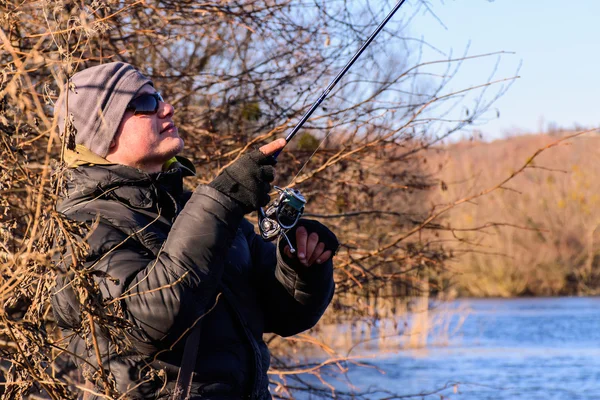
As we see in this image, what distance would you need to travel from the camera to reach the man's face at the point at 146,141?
7.80 feet

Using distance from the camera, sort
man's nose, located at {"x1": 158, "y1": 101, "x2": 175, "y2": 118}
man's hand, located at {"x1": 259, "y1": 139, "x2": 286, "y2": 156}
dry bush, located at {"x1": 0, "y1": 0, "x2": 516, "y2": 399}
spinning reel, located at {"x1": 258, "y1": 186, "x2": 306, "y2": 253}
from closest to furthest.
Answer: man's hand, located at {"x1": 259, "y1": 139, "x2": 286, "y2": 156} → spinning reel, located at {"x1": 258, "y1": 186, "x2": 306, "y2": 253} → man's nose, located at {"x1": 158, "y1": 101, "x2": 175, "y2": 118} → dry bush, located at {"x1": 0, "y1": 0, "x2": 516, "y2": 399}

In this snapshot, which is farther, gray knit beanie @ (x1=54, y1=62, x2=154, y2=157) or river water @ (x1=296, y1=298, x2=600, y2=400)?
river water @ (x1=296, y1=298, x2=600, y2=400)

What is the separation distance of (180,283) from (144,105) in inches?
27.1

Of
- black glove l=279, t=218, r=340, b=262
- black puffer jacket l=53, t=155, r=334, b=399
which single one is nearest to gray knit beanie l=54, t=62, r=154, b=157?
black puffer jacket l=53, t=155, r=334, b=399

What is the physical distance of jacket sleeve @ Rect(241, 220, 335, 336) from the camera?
238 centimetres

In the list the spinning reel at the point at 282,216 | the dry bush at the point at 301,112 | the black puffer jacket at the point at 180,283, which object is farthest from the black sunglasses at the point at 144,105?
the dry bush at the point at 301,112

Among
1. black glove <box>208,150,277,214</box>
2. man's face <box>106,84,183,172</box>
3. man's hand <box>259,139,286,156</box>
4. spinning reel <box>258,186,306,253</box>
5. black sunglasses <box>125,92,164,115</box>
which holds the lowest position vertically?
spinning reel <box>258,186,306,253</box>

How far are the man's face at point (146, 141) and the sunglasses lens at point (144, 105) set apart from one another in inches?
0.5

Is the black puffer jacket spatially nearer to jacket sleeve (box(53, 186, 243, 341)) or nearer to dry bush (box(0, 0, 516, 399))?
jacket sleeve (box(53, 186, 243, 341))

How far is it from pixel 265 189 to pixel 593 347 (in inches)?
493

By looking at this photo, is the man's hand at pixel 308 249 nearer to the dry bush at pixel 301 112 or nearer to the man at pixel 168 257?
the man at pixel 168 257

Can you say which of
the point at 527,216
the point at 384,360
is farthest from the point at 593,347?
the point at 527,216

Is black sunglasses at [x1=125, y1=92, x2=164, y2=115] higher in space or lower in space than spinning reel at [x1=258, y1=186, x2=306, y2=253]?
higher

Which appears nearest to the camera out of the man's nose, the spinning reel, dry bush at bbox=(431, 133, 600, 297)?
the spinning reel
